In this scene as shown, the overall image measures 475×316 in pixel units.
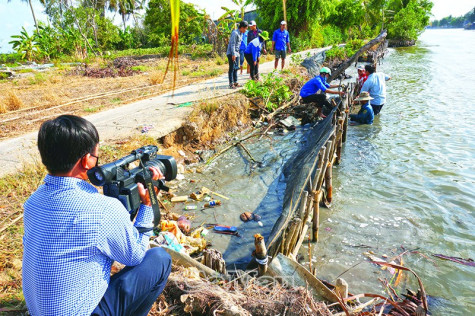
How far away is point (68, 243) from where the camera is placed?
1.42 metres

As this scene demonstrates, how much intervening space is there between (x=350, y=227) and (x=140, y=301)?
3.32 meters

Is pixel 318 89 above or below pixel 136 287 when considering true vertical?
above

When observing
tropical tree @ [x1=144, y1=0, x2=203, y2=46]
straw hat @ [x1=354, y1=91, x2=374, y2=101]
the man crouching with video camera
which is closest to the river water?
straw hat @ [x1=354, y1=91, x2=374, y2=101]

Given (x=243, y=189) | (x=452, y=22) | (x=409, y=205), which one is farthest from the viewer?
(x=452, y=22)

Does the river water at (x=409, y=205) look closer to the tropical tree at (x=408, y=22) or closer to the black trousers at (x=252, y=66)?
the black trousers at (x=252, y=66)

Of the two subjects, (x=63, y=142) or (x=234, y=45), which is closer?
(x=63, y=142)

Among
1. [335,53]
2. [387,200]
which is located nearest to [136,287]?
[387,200]

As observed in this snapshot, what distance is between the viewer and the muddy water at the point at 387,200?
11.8 ft

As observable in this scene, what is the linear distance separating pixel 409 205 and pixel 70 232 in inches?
199

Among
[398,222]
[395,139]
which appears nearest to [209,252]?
[398,222]

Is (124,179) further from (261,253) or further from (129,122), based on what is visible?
(129,122)

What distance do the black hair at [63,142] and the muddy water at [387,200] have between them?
104 inches

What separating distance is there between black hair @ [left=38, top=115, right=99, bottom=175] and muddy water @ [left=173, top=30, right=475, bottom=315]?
2642mm

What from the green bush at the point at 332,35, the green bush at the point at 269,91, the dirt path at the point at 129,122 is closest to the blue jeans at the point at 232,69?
the dirt path at the point at 129,122
